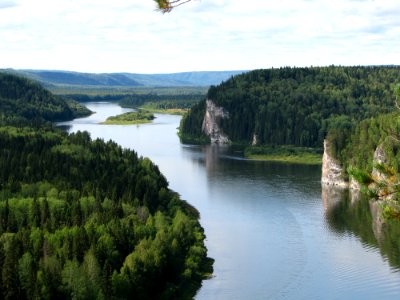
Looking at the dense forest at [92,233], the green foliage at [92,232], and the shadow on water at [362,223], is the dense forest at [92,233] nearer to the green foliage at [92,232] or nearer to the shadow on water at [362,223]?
the green foliage at [92,232]

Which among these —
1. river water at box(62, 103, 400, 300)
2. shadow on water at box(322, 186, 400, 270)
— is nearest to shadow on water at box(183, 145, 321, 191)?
river water at box(62, 103, 400, 300)

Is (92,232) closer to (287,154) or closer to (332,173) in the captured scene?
(332,173)

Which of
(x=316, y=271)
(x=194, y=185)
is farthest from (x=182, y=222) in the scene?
(x=194, y=185)

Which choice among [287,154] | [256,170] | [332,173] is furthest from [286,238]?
[287,154]

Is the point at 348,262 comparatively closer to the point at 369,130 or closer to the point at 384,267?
the point at 384,267

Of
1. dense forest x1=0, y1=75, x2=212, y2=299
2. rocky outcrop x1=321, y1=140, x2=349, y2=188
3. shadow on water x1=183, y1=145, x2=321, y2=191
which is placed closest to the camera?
dense forest x1=0, y1=75, x2=212, y2=299

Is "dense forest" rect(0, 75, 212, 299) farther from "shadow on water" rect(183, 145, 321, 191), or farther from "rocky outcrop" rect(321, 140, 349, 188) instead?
"rocky outcrop" rect(321, 140, 349, 188)

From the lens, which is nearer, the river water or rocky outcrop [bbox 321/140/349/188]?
the river water
